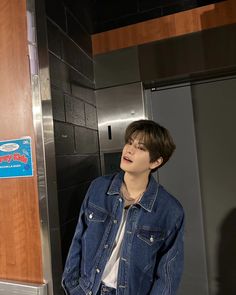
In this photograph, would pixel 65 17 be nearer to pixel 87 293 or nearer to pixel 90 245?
pixel 90 245

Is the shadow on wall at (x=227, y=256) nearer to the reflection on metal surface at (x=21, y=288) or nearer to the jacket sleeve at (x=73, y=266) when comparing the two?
the jacket sleeve at (x=73, y=266)

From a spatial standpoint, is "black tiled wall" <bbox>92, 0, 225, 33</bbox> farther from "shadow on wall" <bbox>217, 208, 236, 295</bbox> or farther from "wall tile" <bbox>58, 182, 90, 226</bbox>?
"shadow on wall" <bbox>217, 208, 236, 295</bbox>

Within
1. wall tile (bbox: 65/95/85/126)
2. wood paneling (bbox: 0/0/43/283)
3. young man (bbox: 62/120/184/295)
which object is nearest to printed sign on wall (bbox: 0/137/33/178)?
wood paneling (bbox: 0/0/43/283)

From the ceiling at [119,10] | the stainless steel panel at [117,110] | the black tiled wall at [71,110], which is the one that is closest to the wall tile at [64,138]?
the black tiled wall at [71,110]

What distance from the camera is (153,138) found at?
43.4 inches

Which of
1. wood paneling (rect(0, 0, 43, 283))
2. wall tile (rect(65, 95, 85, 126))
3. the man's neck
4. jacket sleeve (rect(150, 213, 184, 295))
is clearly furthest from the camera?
wall tile (rect(65, 95, 85, 126))

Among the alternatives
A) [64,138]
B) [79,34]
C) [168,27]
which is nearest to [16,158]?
[64,138]

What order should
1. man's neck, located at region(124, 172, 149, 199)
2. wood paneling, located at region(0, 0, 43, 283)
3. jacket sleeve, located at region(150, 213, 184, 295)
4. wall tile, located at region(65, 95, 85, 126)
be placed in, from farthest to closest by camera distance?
wall tile, located at region(65, 95, 85, 126) → wood paneling, located at region(0, 0, 43, 283) → man's neck, located at region(124, 172, 149, 199) → jacket sleeve, located at region(150, 213, 184, 295)

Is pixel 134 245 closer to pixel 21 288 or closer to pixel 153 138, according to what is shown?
pixel 153 138

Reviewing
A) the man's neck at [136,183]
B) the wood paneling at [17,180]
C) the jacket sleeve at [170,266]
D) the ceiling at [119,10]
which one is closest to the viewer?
the jacket sleeve at [170,266]

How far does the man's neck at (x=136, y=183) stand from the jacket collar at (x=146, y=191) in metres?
0.02

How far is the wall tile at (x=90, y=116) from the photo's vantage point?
1.65 meters

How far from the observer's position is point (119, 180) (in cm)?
120

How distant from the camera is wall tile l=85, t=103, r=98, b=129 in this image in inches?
65.1
